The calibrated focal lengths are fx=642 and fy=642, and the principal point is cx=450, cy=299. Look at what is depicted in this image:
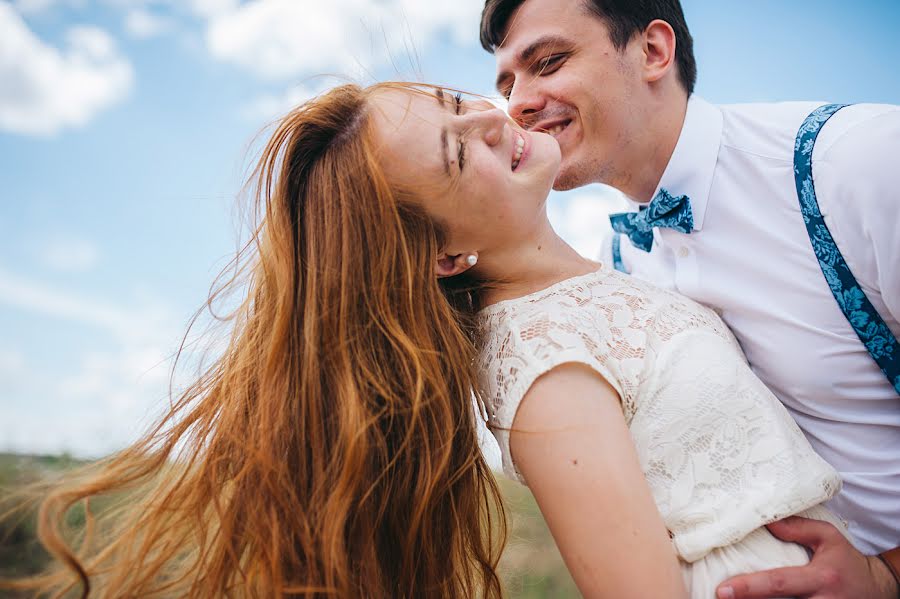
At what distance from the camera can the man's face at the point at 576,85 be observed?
124 inches

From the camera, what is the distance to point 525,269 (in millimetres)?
2479

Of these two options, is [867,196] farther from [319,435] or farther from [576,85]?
[319,435]

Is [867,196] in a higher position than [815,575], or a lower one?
higher

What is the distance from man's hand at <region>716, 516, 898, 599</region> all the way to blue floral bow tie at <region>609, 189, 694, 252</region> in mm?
1278

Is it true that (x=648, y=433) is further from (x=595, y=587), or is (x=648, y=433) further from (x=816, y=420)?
(x=816, y=420)

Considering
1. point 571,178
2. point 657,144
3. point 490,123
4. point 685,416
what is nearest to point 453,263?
point 490,123

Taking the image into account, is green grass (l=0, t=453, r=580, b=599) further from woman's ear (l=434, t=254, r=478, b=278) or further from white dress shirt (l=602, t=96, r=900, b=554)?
white dress shirt (l=602, t=96, r=900, b=554)

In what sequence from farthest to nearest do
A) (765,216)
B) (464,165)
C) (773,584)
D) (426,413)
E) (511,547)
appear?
(511,547) < (765,216) < (464,165) < (426,413) < (773,584)

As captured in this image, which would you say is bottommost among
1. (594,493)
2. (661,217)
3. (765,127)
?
(594,493)

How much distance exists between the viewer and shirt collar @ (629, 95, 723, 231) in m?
2.78

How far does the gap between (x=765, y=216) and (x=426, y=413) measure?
1610 mm

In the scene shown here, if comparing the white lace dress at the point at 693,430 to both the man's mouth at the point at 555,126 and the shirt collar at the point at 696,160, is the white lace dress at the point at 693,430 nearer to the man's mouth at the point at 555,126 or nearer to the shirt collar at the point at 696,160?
the shirt collar at the point at 696,160

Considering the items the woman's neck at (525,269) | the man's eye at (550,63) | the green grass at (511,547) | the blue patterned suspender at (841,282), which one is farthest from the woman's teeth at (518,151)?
the green grass at (511,547)

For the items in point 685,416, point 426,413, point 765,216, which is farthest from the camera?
point 765,216
